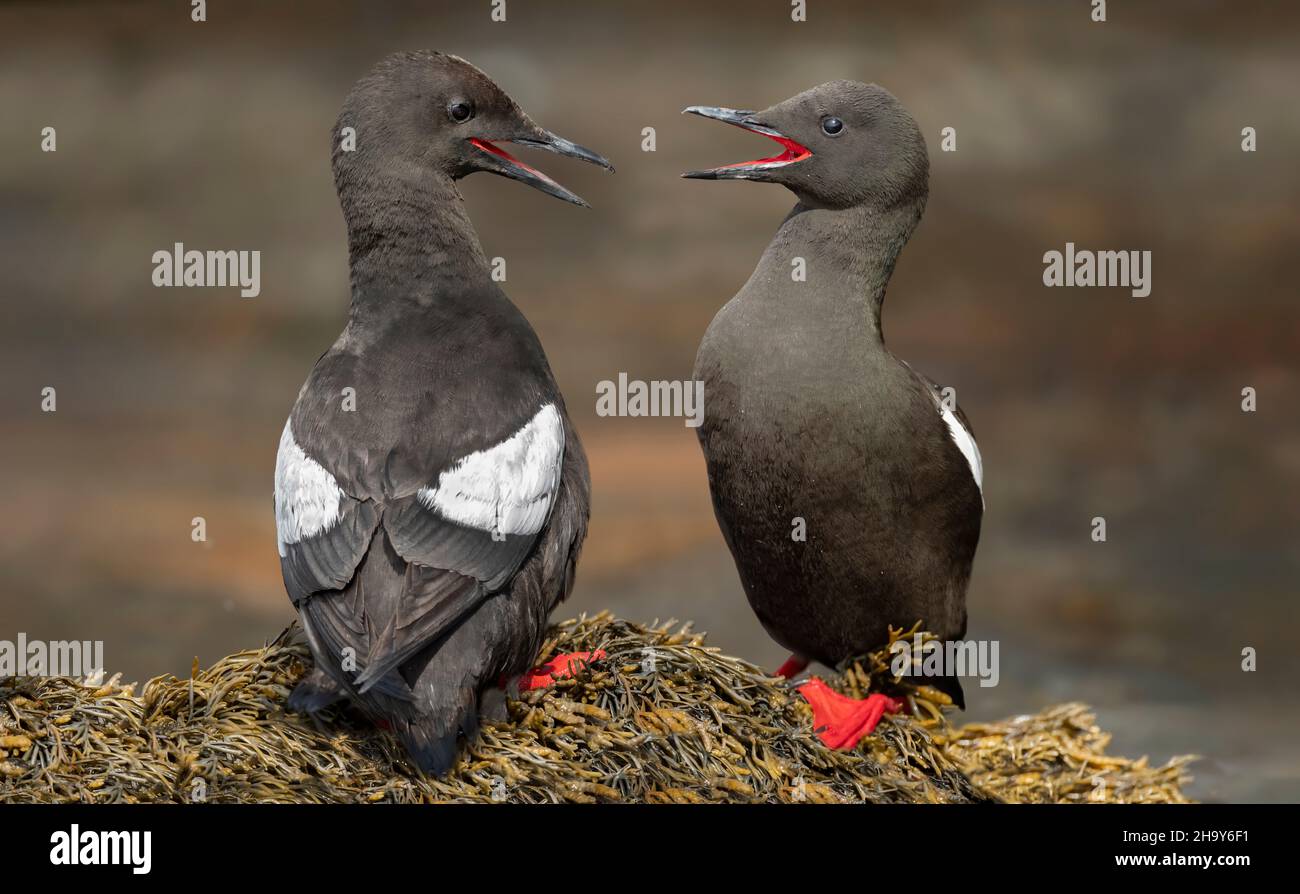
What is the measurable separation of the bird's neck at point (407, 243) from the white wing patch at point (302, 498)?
0.65 m

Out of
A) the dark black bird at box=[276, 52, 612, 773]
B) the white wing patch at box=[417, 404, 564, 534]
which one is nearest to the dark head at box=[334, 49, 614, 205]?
the dark black bird at box=[276, 52, 612, 773]

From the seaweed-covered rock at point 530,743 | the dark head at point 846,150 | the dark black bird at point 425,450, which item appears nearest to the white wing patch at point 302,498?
the dark black bird at point 425,450

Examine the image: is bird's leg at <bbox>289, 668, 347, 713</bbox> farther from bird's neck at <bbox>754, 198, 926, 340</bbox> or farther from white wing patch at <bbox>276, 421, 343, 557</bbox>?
bird's neck at <bbox>754, 198, 926, 340</bbox>

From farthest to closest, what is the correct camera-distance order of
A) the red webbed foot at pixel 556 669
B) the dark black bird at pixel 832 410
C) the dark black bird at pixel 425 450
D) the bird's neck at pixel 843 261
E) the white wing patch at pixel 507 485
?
the bird's neck at pixel 843 261
the dark black bird at pixel 832 410
the red webbed foot at pixel 556 669
the white wing patch at pixel 507 485
the dark black bird at pixel 425 450

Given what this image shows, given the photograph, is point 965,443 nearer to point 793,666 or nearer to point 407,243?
point 793,666

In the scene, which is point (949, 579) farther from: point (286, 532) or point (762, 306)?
point (286, 532)

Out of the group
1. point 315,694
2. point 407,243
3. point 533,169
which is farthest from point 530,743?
point 533,169

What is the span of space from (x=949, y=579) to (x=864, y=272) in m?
1.24

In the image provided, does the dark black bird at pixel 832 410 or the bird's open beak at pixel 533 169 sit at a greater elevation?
the bird's open beak at pixel 533 169

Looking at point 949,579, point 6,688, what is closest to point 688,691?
point 949,579

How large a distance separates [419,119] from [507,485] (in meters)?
1.34

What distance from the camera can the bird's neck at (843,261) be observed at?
5168 mm

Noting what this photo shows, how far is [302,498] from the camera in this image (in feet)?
14.4

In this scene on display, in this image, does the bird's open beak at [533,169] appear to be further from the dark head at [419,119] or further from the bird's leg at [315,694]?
the bird's leg at [315,694]
